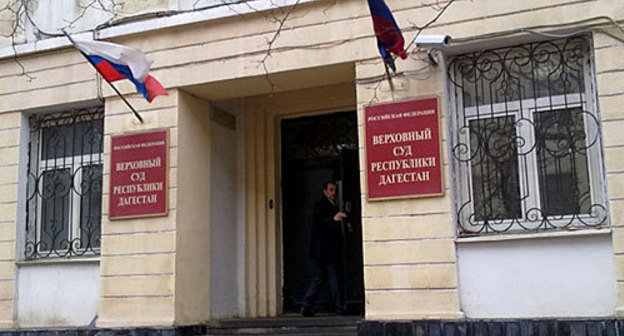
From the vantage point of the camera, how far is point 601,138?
23.3ft

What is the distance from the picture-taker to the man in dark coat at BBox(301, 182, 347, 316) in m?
9.13

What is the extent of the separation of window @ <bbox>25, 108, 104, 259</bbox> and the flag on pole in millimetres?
3967

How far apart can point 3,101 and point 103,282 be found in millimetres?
2853

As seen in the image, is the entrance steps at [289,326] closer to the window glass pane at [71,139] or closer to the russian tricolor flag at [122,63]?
the window glass pane at [71,139]

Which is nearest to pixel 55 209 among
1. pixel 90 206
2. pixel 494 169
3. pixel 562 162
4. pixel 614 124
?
pixel 90 206

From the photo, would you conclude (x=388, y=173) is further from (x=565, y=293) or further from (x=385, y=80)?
(x=565, y=293)

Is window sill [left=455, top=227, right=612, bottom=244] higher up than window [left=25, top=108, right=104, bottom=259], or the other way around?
window [left=25, top=108, right=104, bottom=259]

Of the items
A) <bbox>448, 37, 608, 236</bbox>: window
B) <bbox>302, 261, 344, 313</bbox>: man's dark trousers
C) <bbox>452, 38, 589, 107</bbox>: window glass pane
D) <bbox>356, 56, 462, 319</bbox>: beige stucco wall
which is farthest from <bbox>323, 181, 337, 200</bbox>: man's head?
<bbox>452, 38, 589, 107</bbox>: window glass pane

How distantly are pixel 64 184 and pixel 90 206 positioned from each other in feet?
1.66

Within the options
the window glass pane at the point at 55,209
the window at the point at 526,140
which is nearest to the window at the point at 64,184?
the window glass pane at the point at 55,209

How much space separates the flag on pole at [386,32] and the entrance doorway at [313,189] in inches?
97.4

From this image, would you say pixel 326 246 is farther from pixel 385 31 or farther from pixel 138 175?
pixel 385 31

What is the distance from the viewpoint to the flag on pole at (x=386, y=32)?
7.01m

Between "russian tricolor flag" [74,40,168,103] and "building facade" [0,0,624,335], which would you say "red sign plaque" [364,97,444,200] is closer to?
"building facade" [0,0,624,335]
